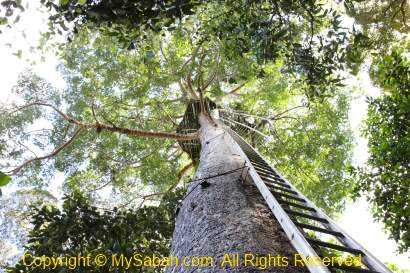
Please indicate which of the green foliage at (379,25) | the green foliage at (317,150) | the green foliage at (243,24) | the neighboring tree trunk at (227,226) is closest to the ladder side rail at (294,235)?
the neighboring tree trunk at (227,226)

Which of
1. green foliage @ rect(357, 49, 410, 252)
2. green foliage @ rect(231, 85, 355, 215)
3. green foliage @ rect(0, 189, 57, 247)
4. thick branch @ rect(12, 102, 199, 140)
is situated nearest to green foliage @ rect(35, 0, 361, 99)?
green foliage @ rect(357, 49, 410, 252)

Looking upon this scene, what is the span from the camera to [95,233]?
4.25 metres

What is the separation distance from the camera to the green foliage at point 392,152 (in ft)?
15.4

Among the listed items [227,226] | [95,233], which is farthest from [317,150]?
[227,226]

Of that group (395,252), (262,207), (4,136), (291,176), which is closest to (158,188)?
(291,176)

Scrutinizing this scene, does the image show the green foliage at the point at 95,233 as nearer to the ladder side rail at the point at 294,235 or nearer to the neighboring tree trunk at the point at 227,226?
the neighboring tree trunk at the point at 227,226

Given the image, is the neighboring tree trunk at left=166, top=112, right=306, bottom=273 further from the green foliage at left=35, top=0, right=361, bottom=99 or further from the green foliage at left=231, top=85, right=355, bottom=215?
the green foliage at left=231, top=85, right=355, bottom=215

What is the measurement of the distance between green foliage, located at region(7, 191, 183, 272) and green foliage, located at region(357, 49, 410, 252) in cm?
321

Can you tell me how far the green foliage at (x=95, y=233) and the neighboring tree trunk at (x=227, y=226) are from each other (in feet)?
4.39

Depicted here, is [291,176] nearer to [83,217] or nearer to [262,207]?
[83,217]

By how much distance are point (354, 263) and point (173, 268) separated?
3.56 ft

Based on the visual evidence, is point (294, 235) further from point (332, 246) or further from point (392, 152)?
point (392, 152)

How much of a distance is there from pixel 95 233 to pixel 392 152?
4354 millimetres

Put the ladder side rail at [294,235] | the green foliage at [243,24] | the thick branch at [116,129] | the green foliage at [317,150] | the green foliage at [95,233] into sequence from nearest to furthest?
the ladder side rail at [294,235]
the green foliage at [243,24]
the green foliage at [95,233]
the thick branch at [116,129]
the green foliage at [317,150]
